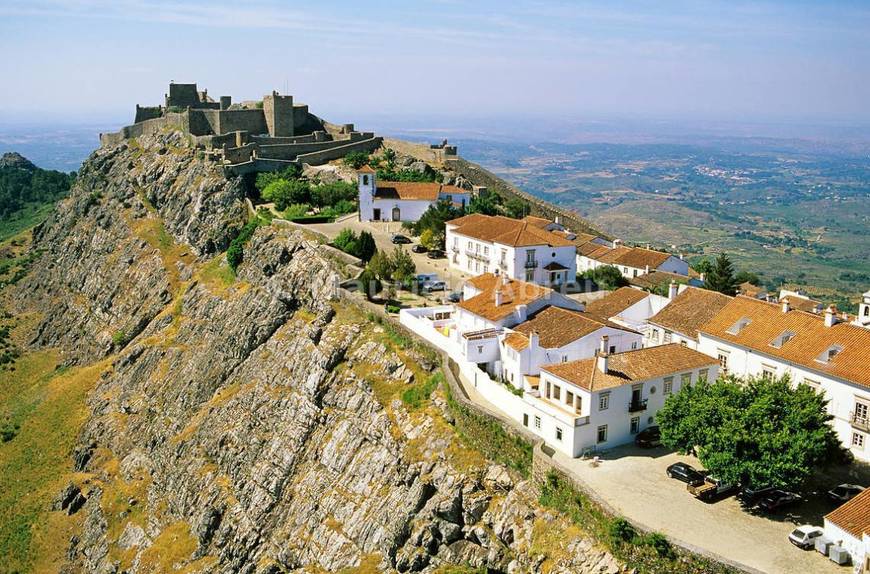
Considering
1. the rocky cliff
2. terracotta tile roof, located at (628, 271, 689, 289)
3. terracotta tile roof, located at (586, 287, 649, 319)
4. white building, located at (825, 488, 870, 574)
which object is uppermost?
terracotta tile roof, located at (586, 287, 649, 319)

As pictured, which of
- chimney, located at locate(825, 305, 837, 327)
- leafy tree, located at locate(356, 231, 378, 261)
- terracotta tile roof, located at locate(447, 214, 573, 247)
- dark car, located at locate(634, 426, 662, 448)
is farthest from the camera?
leafy tree, located at locate(356, 231, 378, 261)

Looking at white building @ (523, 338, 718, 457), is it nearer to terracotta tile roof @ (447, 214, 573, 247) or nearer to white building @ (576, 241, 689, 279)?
terracotta tile roof @ (447, 214, 573, 247)

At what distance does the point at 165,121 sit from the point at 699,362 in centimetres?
6664

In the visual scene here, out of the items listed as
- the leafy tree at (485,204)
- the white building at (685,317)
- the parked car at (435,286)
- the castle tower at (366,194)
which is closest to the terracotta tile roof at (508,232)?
the parked car at (435,286)

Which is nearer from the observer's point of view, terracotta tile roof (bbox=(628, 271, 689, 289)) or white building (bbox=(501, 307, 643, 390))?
white building (bbox=(501, 307, 643, 390))

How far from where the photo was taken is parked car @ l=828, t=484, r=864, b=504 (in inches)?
1012

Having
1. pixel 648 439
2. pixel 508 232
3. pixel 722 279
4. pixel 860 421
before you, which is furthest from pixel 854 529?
pixel 508 232

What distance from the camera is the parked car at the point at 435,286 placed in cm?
4894

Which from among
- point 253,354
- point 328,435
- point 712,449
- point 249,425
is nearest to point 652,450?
point 712,449

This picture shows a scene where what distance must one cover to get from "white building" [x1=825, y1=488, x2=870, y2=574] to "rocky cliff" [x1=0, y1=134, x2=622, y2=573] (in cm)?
665

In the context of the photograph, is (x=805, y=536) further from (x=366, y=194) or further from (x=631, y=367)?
(x=366, y=194)

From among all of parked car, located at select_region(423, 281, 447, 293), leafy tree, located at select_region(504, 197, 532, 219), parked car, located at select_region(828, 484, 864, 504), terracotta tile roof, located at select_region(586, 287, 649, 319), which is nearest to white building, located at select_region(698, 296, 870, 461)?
parked car, located at select_region(828, 484, 864, 504)

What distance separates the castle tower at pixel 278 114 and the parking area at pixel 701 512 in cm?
6124

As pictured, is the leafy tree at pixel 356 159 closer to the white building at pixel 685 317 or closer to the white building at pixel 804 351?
the white building at pixel 685 317
